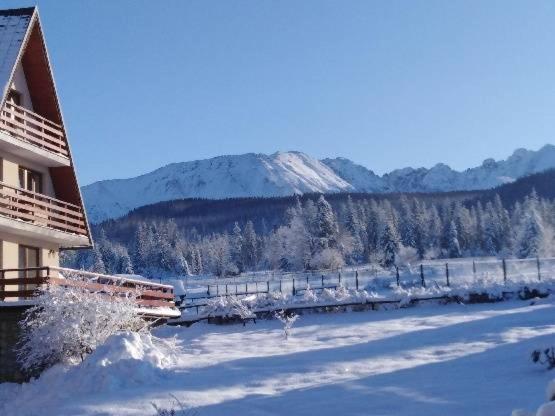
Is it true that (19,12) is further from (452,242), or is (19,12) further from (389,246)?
(452,242)

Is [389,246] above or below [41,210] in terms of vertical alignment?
below

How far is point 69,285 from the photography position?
68.4 feet

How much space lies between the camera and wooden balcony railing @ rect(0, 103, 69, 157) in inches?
946

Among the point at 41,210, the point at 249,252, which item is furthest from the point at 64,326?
the point at 249,252

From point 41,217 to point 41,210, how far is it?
302mm

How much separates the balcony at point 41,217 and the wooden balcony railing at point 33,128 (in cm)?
201

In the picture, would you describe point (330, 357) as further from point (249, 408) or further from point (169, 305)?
point (169, 305)

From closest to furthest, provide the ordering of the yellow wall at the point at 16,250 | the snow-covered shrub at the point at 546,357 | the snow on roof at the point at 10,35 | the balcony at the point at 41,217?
the snow-covered shrub at the point at 546,357, the balcony at the point at 41,217, the snow on roof at the point at 10,35, the yellow wall at the point at 16,250

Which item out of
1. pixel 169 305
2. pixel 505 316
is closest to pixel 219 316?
pixel 169 305

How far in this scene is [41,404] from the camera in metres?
16.3

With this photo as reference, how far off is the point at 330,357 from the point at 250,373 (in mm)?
2478

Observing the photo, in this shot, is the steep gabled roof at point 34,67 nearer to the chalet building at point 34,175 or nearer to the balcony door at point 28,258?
the chalet building at point 34,175

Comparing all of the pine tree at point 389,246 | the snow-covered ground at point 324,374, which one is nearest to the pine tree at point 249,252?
the pine tree at point 389,246

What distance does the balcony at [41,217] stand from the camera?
76.3ft
